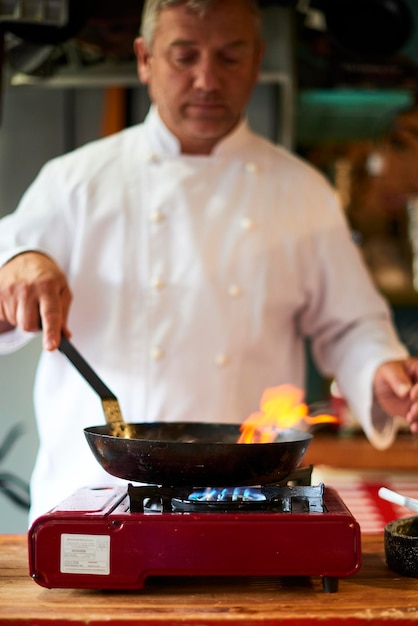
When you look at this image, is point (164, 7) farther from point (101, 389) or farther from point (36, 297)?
point (101, 389)

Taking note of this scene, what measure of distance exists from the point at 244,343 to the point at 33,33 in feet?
2.96

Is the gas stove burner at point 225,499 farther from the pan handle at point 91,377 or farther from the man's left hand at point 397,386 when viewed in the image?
the man's left hand at point 397,386

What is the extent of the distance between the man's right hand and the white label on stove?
39 cm

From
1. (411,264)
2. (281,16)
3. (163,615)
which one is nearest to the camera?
(163,615)

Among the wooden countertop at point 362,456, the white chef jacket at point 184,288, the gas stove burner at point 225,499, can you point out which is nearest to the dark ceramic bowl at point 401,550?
the gas stove burner at point 225,499

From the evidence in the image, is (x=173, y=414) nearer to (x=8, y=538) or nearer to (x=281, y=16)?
(x=8, y=538)

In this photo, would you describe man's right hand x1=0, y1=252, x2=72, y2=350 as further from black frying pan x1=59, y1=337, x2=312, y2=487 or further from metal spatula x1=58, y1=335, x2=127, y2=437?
black frying pan x1=59, y1=337, x2=312, y2=487

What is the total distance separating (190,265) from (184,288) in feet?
0.19

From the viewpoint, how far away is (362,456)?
10.0ft

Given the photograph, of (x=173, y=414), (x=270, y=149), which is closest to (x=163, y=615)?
(x=173, y=414)

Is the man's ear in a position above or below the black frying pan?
above

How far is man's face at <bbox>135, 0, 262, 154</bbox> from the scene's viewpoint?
1.80 meters

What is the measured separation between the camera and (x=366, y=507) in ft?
6.05

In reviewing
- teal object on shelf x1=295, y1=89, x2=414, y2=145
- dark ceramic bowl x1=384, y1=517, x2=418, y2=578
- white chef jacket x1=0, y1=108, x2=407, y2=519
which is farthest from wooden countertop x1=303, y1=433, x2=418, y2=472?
dark ceramic bowl x1=384, y1=517, x2=418, y2=578
